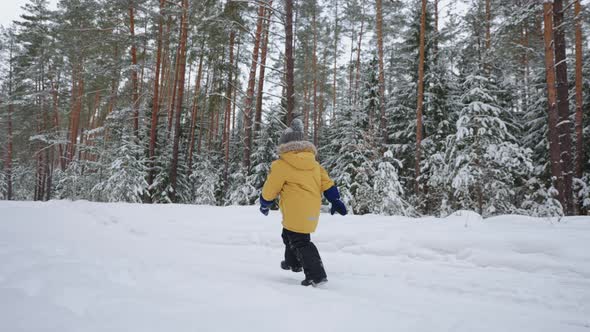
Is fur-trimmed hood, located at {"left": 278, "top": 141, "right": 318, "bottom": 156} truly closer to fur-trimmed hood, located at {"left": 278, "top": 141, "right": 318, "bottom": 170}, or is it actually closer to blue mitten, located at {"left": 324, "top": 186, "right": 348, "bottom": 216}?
fur-trimmed hood, located at {"left": 278, "top": 141, "right": 318, "bottom": 170}

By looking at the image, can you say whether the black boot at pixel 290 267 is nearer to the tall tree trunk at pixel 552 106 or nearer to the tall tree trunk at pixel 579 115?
the tall tree trunk at pixel 552 106

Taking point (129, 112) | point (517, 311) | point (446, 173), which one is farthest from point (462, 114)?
point (129, 112)

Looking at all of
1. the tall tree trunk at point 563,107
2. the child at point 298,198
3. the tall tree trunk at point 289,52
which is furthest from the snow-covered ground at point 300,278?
the tall tree trunk at point 563,107

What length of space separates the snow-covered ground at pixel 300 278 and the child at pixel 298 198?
288 millimetres

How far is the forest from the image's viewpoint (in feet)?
31.1

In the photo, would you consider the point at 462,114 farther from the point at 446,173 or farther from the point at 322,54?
the point at 322,54

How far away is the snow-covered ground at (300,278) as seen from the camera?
176 cm

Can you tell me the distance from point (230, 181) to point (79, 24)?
1248 centimetres

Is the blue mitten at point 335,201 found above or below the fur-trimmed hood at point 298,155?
below

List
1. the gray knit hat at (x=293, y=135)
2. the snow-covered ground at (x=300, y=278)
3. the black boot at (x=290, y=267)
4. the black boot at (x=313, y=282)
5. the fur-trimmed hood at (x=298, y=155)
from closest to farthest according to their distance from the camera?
1. the snow-covered ground at (x=300, y=278)
2. the black boot at (x=313, y=282)
3. the fur-trimmed hood at (x=298, y=155)
4. the black boot at (x=290, y=267)
5. the gray knit hat at (x=293, y=135)

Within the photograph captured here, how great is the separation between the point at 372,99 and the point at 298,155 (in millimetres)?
14497

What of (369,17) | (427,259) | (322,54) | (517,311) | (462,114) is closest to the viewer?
(517,311)

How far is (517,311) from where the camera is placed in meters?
2.27

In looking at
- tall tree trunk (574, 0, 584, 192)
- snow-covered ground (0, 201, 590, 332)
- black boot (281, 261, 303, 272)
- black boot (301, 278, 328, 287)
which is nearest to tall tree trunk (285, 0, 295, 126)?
snow-covered ground (0, 201, 590, 332)
